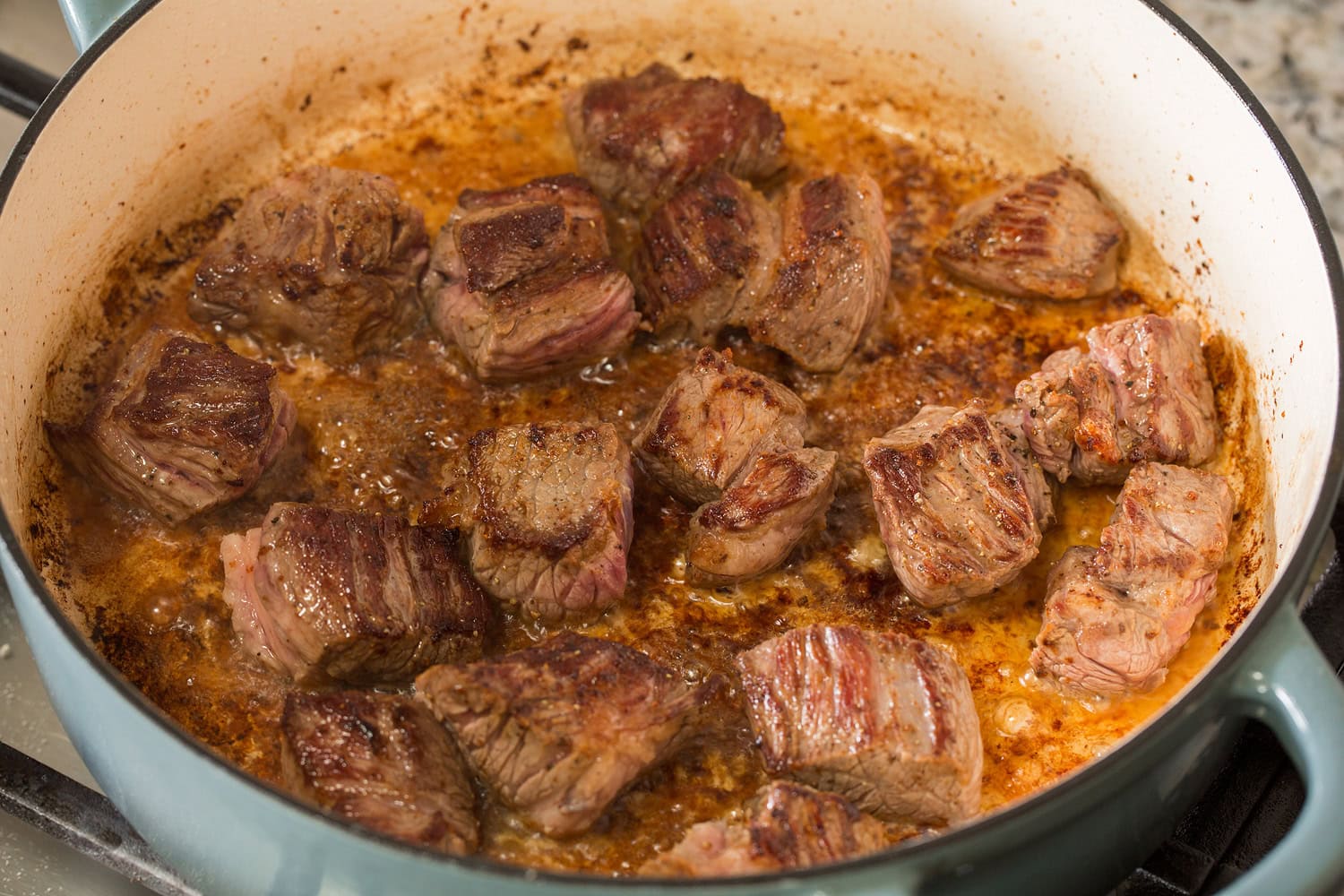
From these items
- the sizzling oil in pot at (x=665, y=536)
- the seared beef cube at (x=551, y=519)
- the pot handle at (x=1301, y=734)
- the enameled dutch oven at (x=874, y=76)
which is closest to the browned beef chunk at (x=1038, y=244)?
the sizzling oil in pot at (x=665, y=536)

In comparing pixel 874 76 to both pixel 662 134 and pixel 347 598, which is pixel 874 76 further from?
pixel 347 598

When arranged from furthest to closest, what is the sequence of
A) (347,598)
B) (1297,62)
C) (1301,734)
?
(1297,62), (347,598), (1301,734)

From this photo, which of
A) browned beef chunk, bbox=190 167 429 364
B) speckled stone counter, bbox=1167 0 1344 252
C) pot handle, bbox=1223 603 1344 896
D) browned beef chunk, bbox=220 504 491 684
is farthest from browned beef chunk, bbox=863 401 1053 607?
speckled stone counter, bbox=1167 0 1344 252

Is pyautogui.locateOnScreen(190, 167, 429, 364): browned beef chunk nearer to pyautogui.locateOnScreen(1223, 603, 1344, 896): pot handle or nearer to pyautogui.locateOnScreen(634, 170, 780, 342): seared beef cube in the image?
pyautogui.locateOnScreen(634, 170, 780, 342): seared beef cube

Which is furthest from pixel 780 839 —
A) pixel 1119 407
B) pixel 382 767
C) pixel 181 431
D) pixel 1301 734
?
pixel 181 431

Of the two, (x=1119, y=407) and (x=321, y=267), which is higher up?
(x=321, y=267)

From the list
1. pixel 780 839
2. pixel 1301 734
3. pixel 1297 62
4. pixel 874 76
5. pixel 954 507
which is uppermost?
pixel 874 76
